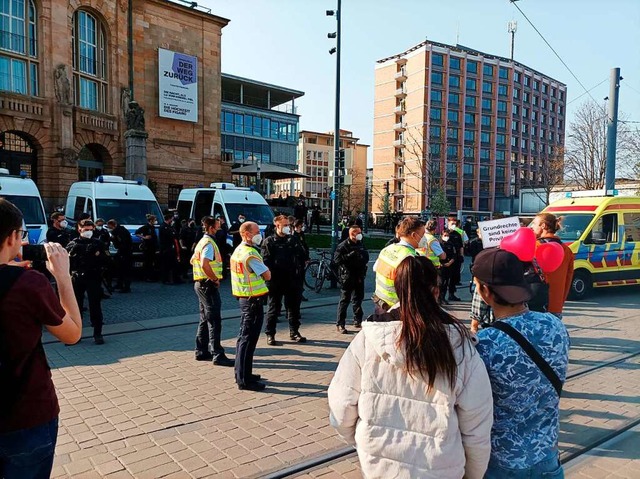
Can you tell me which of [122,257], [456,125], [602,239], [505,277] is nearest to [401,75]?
[456,125]

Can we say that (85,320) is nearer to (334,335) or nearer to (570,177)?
(334,335)

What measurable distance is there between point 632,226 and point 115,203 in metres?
14.4

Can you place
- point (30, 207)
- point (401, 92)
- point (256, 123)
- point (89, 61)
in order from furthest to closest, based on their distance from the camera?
point (401, 92) → point (256, 123) → point (89, 61) → point (30, 207)

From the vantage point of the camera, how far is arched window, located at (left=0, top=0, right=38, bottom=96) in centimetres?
2369

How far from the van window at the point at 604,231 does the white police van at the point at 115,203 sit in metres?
11.9

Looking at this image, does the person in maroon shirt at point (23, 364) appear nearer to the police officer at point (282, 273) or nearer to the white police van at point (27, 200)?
the police officer at point (282, 273)

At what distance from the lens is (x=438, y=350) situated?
190 centimetres

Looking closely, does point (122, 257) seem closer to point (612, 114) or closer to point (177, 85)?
point (612, 114)

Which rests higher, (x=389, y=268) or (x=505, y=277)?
(x=505, y=277)

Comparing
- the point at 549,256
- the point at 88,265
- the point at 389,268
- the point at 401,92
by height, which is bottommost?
the point at 88,265

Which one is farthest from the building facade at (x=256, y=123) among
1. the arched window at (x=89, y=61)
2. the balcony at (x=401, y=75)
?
the balcony at (x=401, y=75)

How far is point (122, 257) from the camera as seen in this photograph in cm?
1216

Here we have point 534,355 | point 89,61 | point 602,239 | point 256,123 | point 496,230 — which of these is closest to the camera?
point 534,355

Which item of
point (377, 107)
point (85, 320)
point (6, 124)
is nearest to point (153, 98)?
point (6, 124)
